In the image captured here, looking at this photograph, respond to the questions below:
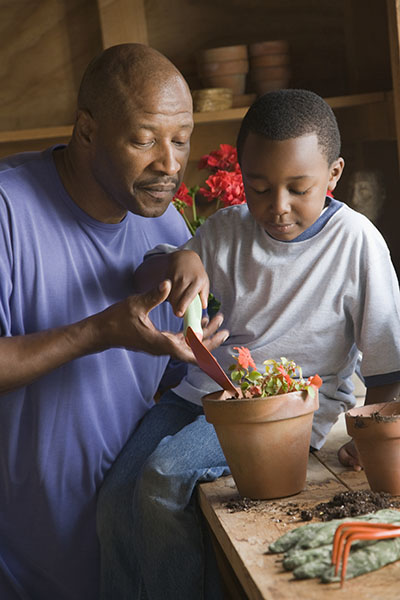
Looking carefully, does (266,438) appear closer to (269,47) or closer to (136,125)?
(136,125)

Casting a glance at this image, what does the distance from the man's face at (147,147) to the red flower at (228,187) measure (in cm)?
74

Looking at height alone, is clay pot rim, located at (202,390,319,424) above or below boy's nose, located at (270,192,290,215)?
below

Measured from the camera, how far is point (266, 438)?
1.18 m

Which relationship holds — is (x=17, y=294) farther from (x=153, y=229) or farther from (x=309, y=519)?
(x=309, y=519)

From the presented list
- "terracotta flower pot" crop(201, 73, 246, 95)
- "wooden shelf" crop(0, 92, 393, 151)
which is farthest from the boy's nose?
"terracotta flower pot" crop(201, 73, 246, 95)

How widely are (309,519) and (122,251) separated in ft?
2.52

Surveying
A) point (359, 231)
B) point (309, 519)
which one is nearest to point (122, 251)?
point (359, 231)

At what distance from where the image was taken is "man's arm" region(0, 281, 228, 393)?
131 centimetres

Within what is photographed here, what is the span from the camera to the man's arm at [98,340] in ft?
4.31

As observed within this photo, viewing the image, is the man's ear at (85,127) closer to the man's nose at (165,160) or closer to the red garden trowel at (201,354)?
the man's nose at (165,160)

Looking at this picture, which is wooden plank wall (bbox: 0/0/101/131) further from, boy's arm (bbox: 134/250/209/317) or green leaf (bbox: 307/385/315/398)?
green leaf (bbox: 307/385/315/398)

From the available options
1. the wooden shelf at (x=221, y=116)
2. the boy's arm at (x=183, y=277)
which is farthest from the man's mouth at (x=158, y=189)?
the wooden shelf at (x=221, y=116)

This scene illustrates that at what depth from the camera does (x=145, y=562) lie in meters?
1.38

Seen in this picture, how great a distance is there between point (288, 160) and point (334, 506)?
0.58m
